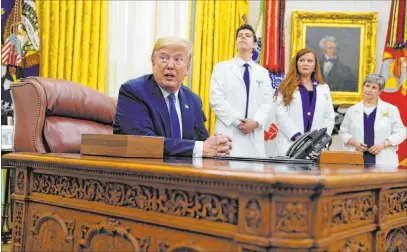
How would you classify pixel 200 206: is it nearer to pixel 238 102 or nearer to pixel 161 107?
pixel 161 107

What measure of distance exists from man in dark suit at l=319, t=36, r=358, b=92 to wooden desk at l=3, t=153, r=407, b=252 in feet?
14.7

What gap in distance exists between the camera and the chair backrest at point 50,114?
2539mm

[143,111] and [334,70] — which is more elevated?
[334,70]

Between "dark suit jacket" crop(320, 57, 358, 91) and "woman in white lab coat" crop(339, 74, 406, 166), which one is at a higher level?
"dark suit jacket" crop(320, 57, 358, 91)

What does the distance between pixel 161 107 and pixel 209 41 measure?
3.47 meters

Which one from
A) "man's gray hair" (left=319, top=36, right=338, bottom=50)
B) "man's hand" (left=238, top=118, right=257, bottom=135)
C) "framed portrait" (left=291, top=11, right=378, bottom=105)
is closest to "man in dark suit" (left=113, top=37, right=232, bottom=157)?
"man's hand" (left=238, top=118, right=257, bottom=135)

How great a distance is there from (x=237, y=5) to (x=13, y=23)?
2606 millimetres

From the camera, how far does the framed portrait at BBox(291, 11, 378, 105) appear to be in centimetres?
625

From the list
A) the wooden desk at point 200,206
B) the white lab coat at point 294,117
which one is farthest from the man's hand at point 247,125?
the wooden desk at point 200,206

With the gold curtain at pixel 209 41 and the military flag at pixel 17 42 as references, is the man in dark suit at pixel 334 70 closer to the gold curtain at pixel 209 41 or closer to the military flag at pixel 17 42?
the gold curtain at pixel 209 41

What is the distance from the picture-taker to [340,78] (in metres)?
6.31

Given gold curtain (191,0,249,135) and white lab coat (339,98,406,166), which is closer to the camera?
white lab coat (339,98,406,166)

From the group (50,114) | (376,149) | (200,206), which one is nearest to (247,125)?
(376,149)

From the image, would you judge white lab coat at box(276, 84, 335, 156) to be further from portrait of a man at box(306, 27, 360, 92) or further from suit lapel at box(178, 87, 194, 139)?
suit lapel at box(178, 87, 194, 139)
